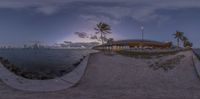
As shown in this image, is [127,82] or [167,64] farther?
[167,64]

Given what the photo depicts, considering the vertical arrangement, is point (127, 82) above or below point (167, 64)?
below

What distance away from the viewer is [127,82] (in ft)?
86.9

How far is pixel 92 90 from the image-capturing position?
2323cm

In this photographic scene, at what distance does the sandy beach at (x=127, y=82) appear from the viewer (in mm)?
21500

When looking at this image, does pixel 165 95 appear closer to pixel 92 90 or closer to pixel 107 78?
pixel 92 90

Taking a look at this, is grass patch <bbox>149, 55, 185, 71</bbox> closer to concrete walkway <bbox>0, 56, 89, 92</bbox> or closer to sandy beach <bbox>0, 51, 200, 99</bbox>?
sandy beach <bbox>0, 51, 200, 99</bbox>

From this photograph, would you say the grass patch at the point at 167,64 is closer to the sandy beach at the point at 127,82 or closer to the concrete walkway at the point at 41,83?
the sandy beach at the point at 127,82

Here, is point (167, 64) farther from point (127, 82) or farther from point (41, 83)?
point (41, 83)

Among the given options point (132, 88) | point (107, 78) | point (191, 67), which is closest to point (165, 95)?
point (132, 88)

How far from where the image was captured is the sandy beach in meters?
21.5

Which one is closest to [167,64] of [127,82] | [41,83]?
[127,82]

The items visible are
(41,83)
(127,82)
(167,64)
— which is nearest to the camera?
(41,83)

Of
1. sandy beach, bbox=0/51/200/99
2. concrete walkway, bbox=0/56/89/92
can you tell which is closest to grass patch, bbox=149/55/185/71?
sandy beach, bbox=0/51/200/99

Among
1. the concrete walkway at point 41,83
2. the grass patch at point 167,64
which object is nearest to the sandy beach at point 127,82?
the grass patch at point 167,64
